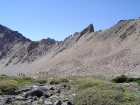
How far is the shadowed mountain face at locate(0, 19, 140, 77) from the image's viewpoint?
63.1 metres

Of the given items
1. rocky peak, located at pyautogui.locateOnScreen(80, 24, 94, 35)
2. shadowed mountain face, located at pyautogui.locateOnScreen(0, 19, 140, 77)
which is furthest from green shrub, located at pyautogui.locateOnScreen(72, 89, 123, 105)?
rocky peak, located at pyautogui.locateOnScreen(80, 24, 94, 35)

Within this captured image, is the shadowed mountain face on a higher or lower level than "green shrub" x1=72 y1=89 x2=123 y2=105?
higher

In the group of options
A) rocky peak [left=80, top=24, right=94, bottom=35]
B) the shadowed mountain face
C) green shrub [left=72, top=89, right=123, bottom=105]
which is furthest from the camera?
rocky peak [left=80, top=24, right=94, bottom=35]

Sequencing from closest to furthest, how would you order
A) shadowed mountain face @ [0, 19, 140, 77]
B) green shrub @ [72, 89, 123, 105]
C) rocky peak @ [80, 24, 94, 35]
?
1. green shrub @ [72, 89, 123, 105]
2. shadowed mountain face @ [0, 19, 140, 77]
3. rocky peak @ [80, 24, 94, 35]

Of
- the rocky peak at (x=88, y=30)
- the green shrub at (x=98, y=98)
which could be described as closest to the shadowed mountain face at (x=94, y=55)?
the rocky peak at (x=88, y=30)

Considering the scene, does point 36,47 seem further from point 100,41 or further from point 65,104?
point 65,104

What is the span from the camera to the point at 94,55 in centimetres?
8275

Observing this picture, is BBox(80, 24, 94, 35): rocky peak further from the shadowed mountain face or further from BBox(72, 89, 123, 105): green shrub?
BBox(72, 89, 123, 105): green shrub

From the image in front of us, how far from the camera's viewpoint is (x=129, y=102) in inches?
566

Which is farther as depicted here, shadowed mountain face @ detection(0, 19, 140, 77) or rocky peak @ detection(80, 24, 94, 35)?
rocky peak @ detection(80, 24, 94, 35)

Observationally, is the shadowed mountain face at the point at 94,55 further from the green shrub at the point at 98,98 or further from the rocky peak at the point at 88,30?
the green shrub at the point at 98,98

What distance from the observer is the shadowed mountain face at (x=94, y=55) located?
207ft

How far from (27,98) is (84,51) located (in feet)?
253

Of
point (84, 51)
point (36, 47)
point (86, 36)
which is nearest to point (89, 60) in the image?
point (84, 51)
